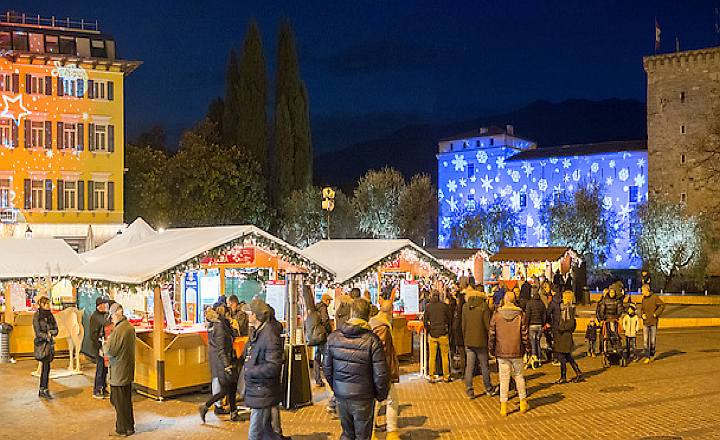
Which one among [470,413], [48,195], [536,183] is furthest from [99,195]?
[536,183]

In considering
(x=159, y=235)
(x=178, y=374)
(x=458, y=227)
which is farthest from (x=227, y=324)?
(x=458, y=227)

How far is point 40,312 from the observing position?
1402 cm

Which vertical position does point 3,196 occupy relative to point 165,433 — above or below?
above

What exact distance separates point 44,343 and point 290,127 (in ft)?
128

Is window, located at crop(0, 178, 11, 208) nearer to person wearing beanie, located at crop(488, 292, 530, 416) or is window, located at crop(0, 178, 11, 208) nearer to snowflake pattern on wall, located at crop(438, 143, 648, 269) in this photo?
person wearing beanie, located at crop(488, 292, 530, 416)

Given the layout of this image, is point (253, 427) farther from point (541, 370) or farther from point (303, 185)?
point (303, 185)

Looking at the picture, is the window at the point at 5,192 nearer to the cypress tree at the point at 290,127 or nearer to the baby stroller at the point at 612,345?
the cypress tree at the point at 290,127

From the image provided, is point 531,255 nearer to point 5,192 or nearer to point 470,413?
point 470,413

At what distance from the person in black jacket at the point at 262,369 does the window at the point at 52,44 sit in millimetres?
34381

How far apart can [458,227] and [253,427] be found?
55903 mm

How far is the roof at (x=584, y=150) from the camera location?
2387 inches

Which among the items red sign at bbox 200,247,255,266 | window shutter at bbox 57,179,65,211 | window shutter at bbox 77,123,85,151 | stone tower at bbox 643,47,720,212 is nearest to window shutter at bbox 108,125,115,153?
window shutter at bbox 77,123,85,151

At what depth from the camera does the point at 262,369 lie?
8.60 meters

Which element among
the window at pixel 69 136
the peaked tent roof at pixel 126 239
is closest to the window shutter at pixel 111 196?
the window at pixel 69 136
